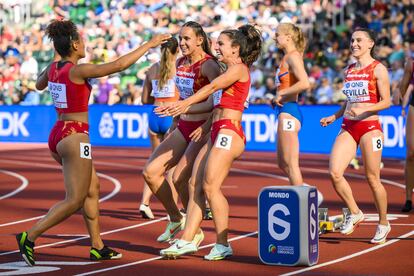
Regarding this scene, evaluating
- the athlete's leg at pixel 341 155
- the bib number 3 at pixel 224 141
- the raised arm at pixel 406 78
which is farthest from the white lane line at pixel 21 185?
the bib number 3 at pixel 224 141

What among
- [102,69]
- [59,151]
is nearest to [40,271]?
[59,151]

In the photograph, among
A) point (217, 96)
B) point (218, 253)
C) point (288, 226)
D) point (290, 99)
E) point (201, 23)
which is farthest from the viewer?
point (201, 23)

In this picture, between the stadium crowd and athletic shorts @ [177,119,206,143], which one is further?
the stadium crowd

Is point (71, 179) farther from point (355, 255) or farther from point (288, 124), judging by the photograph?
point (288, 124)

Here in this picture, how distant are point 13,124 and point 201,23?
20.7ft

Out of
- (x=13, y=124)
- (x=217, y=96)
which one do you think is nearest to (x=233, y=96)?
(x=217, y=96)

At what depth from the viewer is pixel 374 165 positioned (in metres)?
11.4

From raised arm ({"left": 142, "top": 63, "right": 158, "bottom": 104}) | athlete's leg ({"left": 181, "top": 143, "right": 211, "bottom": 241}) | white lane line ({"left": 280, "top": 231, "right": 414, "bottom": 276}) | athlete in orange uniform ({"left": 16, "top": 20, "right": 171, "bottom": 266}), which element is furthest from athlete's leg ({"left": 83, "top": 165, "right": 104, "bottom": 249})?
raised arm ({"left": 142, "top": 63, "right": 158, "bottom": 104})

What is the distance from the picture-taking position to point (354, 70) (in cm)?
1173

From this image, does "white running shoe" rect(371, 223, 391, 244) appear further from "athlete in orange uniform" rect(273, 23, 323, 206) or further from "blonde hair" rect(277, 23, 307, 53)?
"blonde hair" rect(277, 23, 307, 53)

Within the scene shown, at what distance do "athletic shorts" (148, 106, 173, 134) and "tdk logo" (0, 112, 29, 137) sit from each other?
18.3 m

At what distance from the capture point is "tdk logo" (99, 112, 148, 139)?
1156 inches

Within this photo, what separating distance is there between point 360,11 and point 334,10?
977 mm

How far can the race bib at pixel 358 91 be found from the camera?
1159 centimetres
